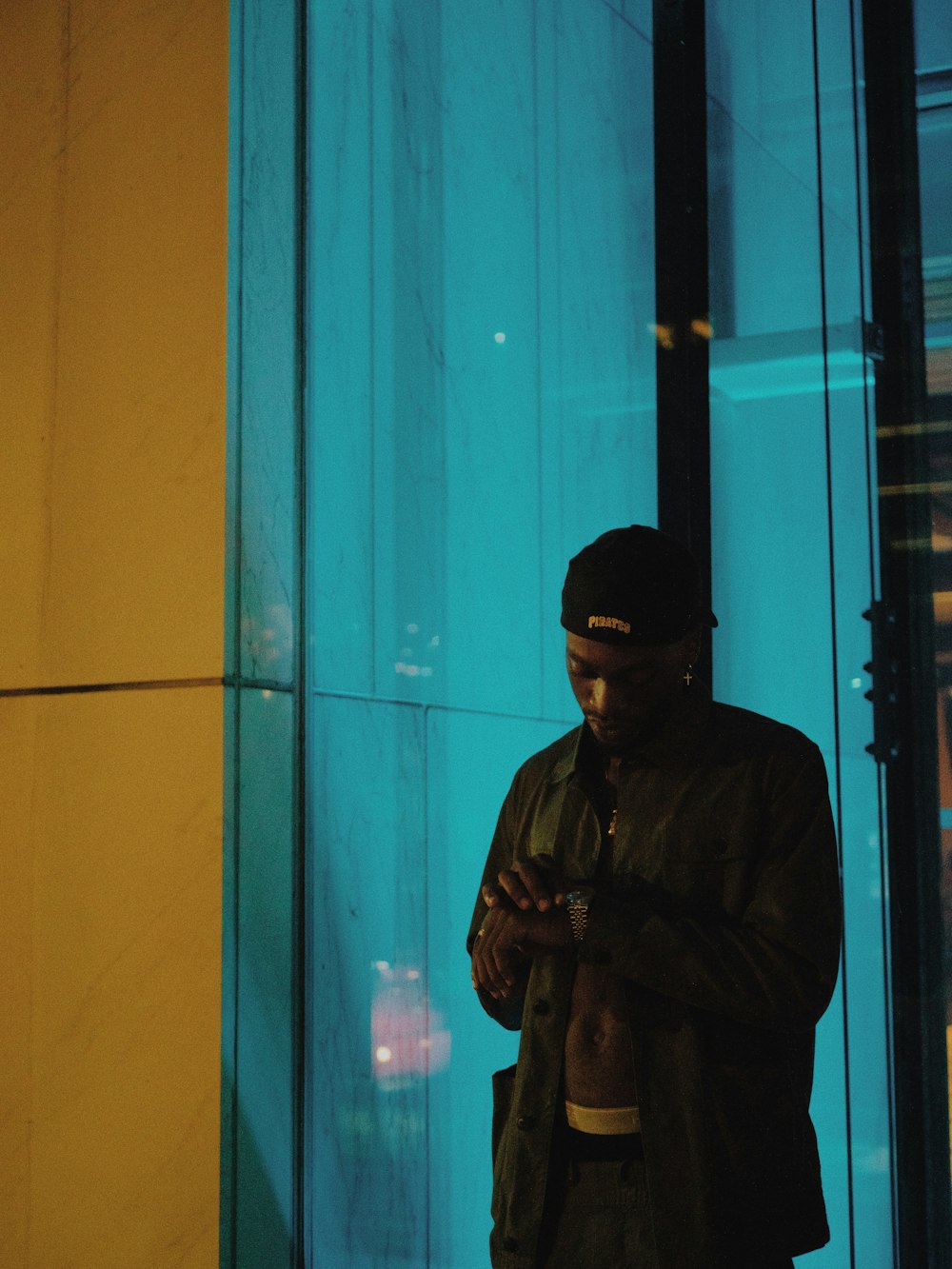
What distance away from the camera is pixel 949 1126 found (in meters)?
3.71

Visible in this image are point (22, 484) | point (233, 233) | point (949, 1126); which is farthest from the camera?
point (22, 484)

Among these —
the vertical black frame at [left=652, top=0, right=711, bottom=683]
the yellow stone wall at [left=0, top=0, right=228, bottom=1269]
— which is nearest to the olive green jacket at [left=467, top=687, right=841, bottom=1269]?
the yellow stone wall at [left=0, top=0, right=228, bottom=1269]

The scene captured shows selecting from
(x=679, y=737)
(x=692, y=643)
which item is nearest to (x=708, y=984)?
(x=679, y=737)

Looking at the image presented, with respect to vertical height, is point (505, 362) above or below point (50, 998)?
above

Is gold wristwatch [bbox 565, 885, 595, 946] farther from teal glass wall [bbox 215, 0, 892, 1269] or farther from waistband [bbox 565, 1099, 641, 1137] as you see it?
teal glass wall [bbox 215, 0, 892, 1269]

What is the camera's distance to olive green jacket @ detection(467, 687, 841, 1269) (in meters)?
2.41

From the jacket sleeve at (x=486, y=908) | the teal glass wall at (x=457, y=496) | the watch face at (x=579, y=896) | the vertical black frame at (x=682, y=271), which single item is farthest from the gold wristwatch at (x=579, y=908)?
the vertical black frame at (x=682, y=271)

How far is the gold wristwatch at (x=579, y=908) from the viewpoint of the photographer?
2459 mm

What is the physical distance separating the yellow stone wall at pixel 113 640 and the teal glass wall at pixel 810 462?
56.9 inches

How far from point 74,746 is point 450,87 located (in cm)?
219

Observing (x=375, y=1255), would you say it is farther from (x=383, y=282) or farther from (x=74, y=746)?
(x=383, y=282)

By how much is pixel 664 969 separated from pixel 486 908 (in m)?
0.46

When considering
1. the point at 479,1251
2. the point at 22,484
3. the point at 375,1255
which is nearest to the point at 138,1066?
the point at 375,1255

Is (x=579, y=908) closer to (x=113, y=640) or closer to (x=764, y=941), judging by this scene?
(x=764, y=941)
